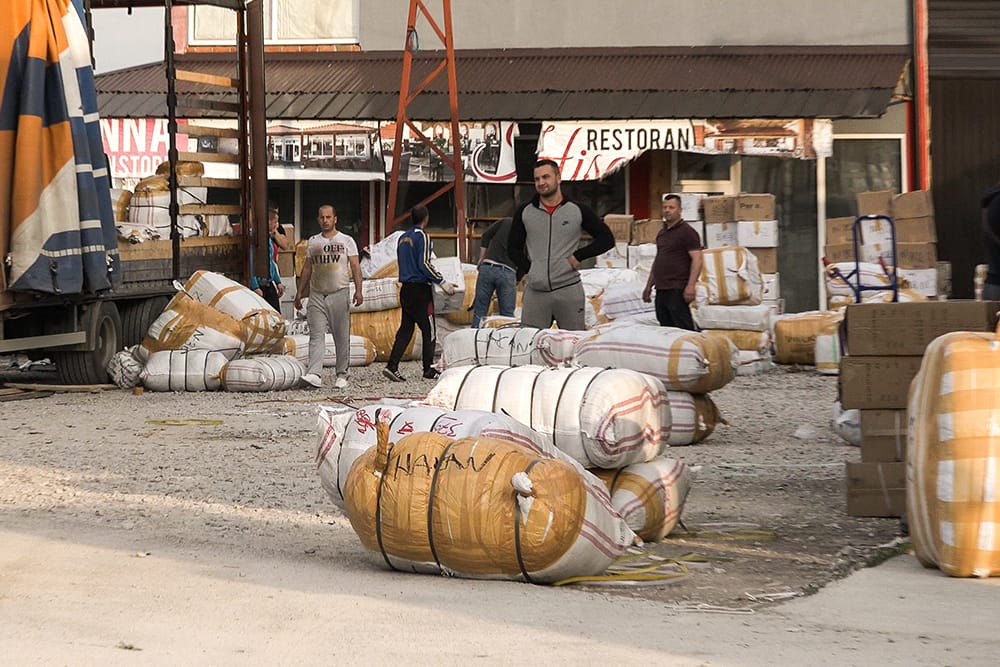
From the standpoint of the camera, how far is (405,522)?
569cm

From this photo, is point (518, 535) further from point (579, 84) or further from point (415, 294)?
point (579, 84)

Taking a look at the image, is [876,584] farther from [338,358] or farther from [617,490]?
[338,358]

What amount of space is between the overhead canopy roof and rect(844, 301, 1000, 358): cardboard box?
14.5 m

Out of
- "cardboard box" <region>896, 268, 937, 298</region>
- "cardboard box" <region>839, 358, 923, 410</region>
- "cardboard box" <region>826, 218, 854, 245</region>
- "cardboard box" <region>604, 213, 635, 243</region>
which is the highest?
"cardboard box" <region>604, 213, 635, 243</region>

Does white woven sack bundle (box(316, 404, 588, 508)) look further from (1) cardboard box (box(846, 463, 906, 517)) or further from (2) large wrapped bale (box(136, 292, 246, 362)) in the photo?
(2) large wrapped bale (box(136, 292, 246, 362))

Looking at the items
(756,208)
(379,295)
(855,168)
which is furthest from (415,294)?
(855,168)

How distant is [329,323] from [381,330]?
2.90 meters

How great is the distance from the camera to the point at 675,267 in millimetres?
13391

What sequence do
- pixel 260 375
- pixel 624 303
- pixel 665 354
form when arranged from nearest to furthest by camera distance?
pixel 665 354 → pixel 260 375 → pixel 624 303

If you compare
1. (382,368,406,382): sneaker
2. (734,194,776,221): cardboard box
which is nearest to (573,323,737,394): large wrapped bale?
(382,368,406,382): sneaker

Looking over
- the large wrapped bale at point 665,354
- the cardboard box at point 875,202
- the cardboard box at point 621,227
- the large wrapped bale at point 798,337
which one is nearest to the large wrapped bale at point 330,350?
the large wrapped bale at point 798,337

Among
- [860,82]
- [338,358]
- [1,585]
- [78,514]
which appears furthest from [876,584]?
[860,82]

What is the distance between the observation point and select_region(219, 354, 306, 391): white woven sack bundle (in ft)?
47.9

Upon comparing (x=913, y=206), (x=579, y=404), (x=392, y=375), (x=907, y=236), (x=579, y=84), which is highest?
(x=579, y=84)
